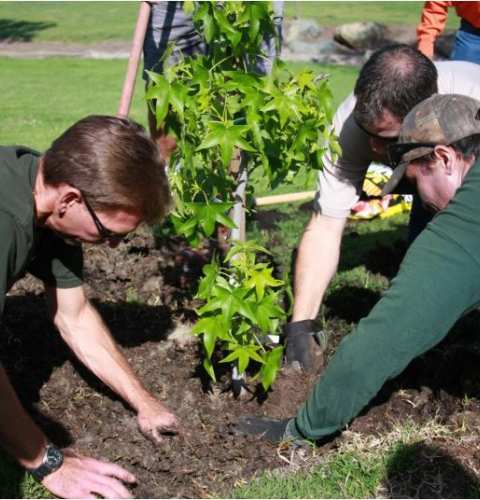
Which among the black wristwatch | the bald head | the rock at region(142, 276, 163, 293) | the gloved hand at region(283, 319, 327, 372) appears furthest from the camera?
the rock at region(142, 276, 163, 293)

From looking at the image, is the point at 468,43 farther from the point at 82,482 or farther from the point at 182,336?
the point at 82,482

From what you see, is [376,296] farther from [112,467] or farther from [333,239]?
[112,467]

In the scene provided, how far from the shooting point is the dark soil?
3244 millimetres

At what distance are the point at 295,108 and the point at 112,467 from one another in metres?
1.55

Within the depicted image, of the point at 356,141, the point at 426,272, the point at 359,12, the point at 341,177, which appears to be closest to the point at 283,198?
the point at 341,177

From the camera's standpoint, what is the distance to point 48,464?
9.40 feet

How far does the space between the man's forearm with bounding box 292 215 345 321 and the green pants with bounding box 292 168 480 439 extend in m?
1.49

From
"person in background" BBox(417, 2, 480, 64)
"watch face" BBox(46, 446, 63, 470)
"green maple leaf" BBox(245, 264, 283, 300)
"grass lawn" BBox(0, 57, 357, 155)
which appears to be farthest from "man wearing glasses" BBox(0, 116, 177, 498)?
"grass lawn" BBox(0, 57, 357, 155)

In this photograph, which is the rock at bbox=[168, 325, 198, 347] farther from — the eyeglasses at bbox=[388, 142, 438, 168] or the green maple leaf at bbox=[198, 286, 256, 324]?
the eyeglasses at bbox=[388, 142, 438, 168]

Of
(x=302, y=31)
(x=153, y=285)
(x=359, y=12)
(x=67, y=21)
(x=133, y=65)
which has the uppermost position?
(x=133, y=65)

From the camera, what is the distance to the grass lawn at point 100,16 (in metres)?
19.1

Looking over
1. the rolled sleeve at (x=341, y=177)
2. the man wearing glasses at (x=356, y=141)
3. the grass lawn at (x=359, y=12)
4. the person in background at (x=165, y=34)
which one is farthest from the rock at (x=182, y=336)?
the grass lawn at (x=359, y=12)

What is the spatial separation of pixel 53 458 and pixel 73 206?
0.95 metres

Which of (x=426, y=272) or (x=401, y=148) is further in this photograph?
(x=401, y=148)
